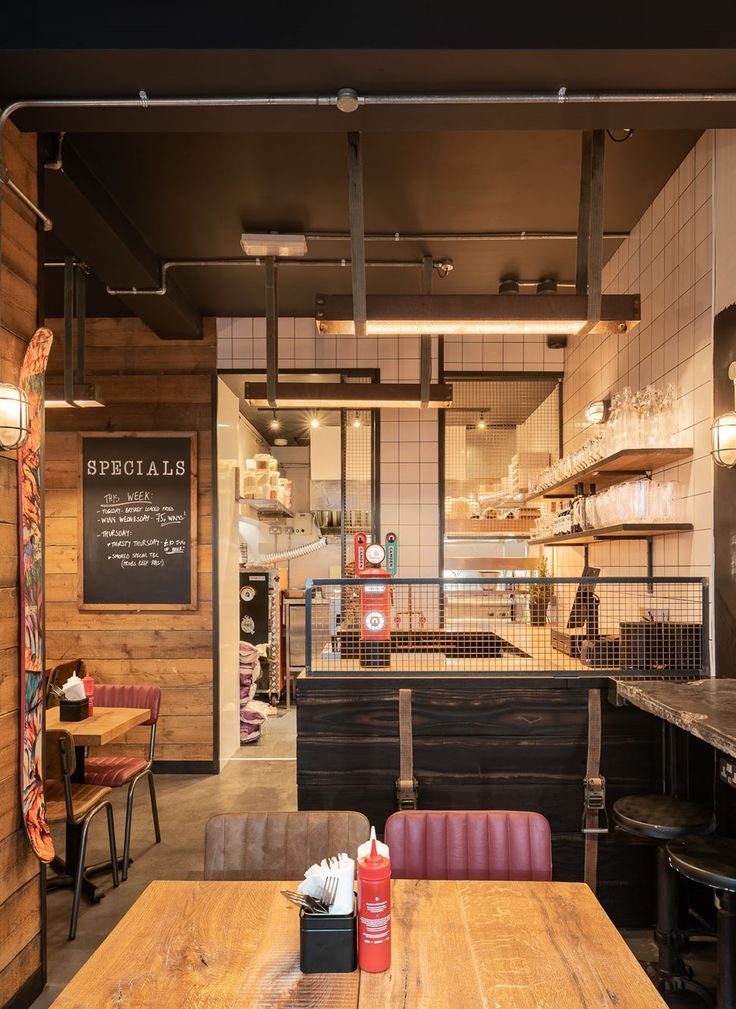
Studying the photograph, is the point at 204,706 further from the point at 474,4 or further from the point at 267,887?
the point at 474,4

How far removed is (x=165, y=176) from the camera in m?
3.56

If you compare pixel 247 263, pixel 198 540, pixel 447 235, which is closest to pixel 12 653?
pixel 247 263

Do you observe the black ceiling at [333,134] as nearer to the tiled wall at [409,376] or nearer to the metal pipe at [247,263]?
the metal pipe at [247,263]

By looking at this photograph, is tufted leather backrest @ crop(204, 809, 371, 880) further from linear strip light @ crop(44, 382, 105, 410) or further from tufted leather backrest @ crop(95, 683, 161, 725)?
linear strip light @ crop(44, 382, 105, 410)

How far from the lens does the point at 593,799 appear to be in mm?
3031

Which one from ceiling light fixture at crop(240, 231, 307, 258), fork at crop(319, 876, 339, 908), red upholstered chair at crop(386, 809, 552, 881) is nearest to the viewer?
fork at crop(319, 876, 339, 908)

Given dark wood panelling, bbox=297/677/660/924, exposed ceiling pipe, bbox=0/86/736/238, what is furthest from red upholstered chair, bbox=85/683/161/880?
exposed ceiling pipe, bbox=0/86/736/238

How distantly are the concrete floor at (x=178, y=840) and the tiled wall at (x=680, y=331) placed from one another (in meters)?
1.73

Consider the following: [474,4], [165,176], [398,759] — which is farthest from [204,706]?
[474,4]

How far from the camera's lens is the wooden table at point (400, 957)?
1340 millimetres

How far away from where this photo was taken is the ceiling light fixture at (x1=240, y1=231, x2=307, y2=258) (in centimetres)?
406

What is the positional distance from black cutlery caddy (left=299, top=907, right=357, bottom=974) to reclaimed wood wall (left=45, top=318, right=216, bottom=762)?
4218mm

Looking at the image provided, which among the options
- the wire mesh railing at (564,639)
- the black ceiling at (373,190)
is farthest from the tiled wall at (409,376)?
the wire mesh railing at (564,639)

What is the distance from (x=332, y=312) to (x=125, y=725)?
7.49 feet
